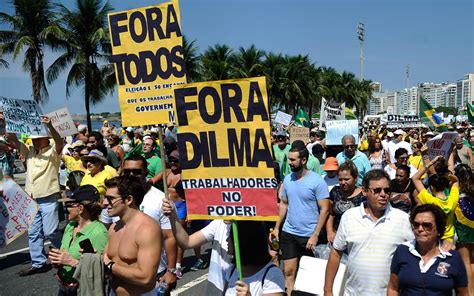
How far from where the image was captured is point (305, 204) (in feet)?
18.0

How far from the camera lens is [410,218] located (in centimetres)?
350

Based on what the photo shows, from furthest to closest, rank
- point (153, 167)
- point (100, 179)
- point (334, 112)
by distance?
point (334, 112) → point (153, 167) → point (100, 179)

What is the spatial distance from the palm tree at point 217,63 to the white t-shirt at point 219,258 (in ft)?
136

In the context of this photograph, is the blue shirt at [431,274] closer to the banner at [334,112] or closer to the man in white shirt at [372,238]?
the man in white shirt at [372,238]

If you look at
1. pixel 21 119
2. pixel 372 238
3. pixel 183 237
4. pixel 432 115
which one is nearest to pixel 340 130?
pixel 432 115

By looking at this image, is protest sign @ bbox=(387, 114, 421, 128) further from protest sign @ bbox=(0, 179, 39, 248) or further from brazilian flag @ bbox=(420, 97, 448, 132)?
protest sign @ bbox=(0, 179, 39, 248)

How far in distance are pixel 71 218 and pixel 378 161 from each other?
331 inches

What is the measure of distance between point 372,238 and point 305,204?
1.89 metres

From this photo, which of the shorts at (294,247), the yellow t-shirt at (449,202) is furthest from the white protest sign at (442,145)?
the shorts at (294,247)

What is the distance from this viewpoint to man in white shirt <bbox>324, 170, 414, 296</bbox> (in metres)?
3.58

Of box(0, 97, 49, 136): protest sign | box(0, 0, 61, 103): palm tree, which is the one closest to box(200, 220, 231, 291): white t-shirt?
box(0, 97, 49, 136): protest sign

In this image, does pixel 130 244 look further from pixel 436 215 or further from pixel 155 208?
pixel 436 215

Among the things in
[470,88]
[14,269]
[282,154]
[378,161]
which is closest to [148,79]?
[14,269]

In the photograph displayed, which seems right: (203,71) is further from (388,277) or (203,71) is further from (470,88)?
(470,88)
